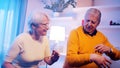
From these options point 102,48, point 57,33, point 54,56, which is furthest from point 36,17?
point 102,48

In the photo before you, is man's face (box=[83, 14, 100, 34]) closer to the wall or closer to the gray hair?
the wall

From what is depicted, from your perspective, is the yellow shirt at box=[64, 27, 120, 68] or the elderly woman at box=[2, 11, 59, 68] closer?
the yellow shirt at box=[64, 27, 120, 68]

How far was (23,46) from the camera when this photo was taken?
1.74 m

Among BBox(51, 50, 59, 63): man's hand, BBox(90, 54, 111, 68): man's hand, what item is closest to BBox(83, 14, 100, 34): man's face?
BBox(90, 54, 111, 68): man's hand

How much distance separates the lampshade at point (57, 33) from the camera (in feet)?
5.56

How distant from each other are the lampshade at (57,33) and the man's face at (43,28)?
0.19 feet

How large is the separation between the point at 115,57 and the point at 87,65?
24 cm

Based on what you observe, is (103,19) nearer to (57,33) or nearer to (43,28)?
(57,33)

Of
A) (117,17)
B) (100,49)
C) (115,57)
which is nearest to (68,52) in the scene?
(100,49)

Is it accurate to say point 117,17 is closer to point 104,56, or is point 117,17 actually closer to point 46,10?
point 104,56

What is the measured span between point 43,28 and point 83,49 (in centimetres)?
45

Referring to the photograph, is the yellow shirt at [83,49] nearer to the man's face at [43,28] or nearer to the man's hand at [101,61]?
the man's hand at [101,61]

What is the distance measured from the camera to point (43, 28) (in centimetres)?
175

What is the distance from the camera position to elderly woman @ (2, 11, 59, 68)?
5.70 feet
